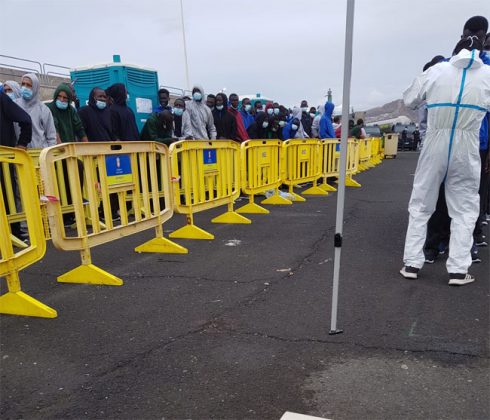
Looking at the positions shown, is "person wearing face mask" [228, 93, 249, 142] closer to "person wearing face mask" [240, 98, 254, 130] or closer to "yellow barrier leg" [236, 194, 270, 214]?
"person wearing face mask" [240, 98, 254, 130]

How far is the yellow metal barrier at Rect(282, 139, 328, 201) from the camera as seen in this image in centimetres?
859

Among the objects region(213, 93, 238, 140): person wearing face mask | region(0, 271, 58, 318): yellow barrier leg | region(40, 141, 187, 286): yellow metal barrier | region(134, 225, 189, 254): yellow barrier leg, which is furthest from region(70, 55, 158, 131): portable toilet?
region(0, 271, 58, 318): yellow barrier leg

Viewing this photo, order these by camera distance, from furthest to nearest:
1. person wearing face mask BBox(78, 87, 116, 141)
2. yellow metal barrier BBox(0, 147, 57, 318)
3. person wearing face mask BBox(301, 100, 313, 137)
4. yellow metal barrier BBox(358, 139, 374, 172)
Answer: yellow metal barrier BBox(358, 139, 374, 172)
person wearing face mask BBox(301, 100, 313, 137)
person wearing face mask BBox(78, 87, 116, 141)
yellow metal barrier BBox(0, 147, 57, 318)

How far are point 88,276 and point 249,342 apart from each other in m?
1.98

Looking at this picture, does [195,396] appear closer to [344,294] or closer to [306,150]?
[344,294]

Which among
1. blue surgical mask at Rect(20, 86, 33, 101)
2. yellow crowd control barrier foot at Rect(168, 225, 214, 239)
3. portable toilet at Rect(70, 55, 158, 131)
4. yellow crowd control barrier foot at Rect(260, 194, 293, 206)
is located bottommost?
yellow crowd control barrier foot at Rect(260, 194, 293, 206)

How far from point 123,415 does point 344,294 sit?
212 cm

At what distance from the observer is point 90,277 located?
3.94 m

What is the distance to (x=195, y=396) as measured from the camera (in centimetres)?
218

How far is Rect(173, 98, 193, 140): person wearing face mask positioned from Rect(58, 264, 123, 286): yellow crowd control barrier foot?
456 centimetres

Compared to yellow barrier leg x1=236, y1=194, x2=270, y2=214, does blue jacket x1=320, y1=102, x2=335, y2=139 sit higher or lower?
higher

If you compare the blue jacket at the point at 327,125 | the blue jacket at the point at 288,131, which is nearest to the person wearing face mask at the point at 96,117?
the blue jacket at the point at 288,131

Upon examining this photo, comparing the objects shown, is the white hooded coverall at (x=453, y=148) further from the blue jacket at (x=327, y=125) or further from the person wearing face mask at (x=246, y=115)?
the person wearing face mask at (x=246, y=115)

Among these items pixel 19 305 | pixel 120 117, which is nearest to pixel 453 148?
pixel 19 305
